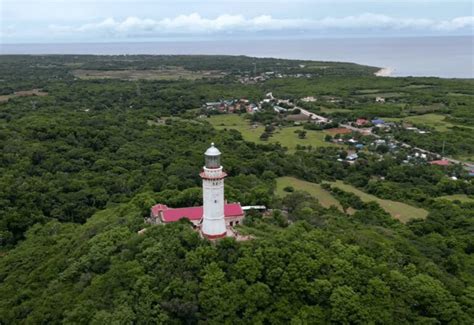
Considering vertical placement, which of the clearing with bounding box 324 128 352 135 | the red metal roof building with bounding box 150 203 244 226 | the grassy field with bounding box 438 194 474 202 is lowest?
the grassy field with bounding box 438 194 474 202

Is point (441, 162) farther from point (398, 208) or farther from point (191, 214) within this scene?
point (191, 214)

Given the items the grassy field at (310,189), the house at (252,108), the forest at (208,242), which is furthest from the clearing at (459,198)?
the house at (252,108)

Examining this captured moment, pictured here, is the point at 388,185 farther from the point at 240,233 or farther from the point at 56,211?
the point at 56,211

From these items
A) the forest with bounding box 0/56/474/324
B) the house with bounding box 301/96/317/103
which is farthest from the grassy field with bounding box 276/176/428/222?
the house with bounding box 301/96/317/103

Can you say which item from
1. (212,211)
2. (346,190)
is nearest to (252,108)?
(346,190)

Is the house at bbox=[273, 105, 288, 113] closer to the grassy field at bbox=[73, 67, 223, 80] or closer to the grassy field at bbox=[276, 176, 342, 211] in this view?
the grassy field at bbox=[276, 176, 342, 211]

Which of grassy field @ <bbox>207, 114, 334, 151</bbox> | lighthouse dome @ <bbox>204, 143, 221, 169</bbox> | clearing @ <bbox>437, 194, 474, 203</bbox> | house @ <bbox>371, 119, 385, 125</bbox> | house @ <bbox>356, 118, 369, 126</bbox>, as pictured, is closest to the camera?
lighthouse dome @ <bbox>204, 143, 221, 169</bbox>

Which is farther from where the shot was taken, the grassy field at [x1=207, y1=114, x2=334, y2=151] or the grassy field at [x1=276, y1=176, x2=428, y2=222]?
the grassy field at [x1=207, y1=114, x2=334, y2=151]

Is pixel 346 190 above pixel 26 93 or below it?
below
